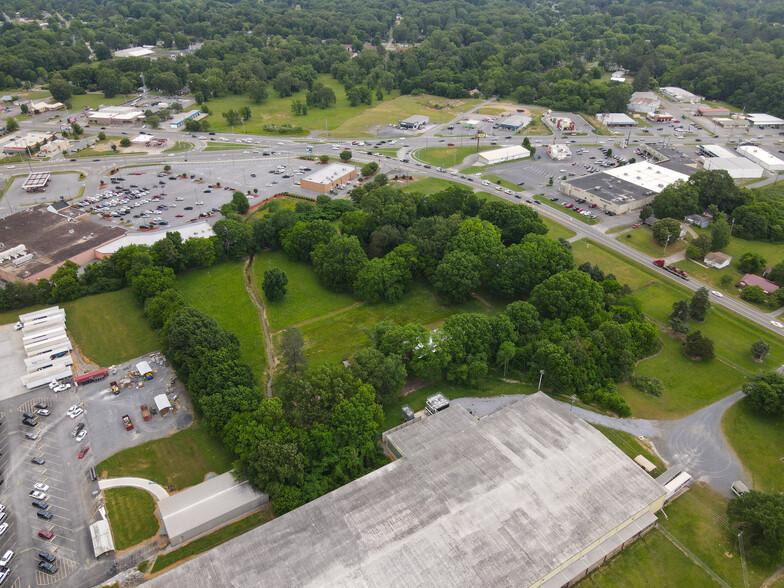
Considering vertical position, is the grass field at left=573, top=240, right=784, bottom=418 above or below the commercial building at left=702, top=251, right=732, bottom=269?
below

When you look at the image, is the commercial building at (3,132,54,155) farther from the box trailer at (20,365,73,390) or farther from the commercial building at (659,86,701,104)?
the commercial building at (659,86,701,104)

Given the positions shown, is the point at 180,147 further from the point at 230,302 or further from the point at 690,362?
the point at 690,362

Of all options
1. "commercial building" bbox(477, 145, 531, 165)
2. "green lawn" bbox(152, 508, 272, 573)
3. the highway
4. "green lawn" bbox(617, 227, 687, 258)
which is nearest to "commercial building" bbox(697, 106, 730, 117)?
the highway

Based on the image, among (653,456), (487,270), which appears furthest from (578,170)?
(653,456)

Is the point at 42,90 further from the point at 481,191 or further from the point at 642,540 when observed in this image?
the point at 642,540

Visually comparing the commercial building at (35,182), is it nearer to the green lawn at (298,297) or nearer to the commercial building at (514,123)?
the green lawn at (298,297)

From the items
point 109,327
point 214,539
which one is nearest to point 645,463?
point 214,539

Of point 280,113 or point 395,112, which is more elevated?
point 280,113

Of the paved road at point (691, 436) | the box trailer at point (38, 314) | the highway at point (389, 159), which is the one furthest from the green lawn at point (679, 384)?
the box trailer at point (38, 314)
